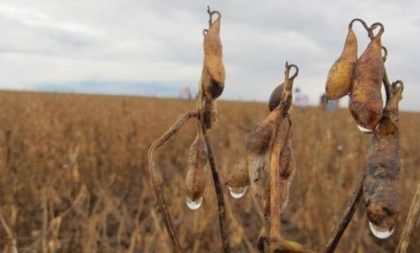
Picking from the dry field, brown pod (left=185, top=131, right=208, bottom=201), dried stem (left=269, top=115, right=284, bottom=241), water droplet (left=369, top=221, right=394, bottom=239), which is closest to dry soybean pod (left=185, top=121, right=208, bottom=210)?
brown pod (left=185, top=131, right=208, bottom=201)

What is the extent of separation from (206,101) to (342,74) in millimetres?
149

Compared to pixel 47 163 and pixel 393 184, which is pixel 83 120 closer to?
pixel 47 163

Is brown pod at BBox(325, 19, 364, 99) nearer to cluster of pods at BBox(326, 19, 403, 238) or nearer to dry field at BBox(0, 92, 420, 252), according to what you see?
cluster of pods at BBox(326, 19, 403, 238)

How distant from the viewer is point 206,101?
64 cm

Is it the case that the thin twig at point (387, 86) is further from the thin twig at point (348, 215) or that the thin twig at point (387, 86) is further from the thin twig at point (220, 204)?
the thin twig at point (220, 204)

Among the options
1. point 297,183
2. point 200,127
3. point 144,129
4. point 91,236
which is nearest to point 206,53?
point 200,127

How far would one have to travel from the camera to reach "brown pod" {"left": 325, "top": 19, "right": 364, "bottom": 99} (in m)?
0.57

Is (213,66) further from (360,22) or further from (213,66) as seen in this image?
(360,22)

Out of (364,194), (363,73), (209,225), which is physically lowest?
(209,225)

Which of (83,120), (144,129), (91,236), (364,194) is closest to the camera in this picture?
(364,194)

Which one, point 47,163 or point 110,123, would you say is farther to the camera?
point 110,123

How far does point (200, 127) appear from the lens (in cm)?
65

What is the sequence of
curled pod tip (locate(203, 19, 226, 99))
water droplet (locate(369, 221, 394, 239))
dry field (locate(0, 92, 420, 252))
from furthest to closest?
1. dry field (locate(0, 92, 420, 252))
2. curled pod tip (locate(203, 19, 226, 99))
3. water droplet (locate(369, 221, 394, 239))

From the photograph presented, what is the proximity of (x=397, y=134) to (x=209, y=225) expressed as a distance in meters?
2.64
